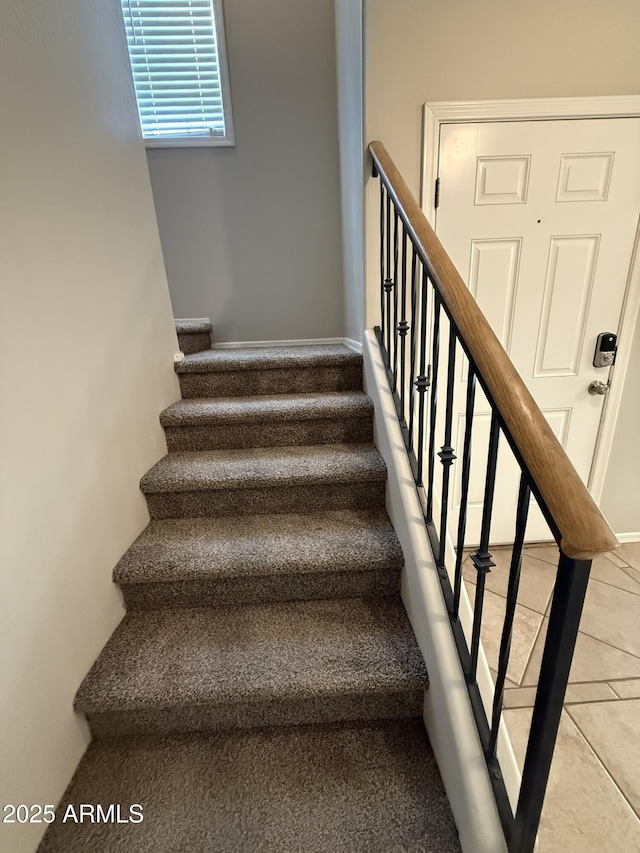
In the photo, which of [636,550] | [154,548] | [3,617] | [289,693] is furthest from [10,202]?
[636,550]

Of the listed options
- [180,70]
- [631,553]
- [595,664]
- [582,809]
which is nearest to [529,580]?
[595,664]

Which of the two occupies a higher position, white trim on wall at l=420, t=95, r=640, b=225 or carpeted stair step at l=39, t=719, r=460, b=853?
white trim on wall at l=420, t=95, r=640, b=225

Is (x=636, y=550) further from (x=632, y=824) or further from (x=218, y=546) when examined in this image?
(x=218, y=546)

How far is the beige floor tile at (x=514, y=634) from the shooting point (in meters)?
1.74

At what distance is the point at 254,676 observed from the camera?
3.84 feet

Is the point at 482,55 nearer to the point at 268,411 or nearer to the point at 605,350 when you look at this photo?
the point at 605,350

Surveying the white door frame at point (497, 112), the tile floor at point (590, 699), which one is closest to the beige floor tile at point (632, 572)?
the tile floor at point (590, 699)

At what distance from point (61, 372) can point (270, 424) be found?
85cm

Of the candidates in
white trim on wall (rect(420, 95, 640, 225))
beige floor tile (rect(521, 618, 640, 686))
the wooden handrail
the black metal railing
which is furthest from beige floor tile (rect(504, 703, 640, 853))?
white trim on wall (rect(420, 95, 640, 225))

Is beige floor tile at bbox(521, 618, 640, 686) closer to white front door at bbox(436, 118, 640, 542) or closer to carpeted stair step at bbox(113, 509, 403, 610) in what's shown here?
white front door at bbox(436, 118, 640, 542)

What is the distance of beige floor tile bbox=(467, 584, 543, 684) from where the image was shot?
5.70ft

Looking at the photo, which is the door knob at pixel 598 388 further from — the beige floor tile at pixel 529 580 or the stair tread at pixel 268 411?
the stair tread at pixel 268 411

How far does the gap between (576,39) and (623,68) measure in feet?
0.76

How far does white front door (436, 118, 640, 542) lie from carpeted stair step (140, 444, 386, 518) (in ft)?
2.40
